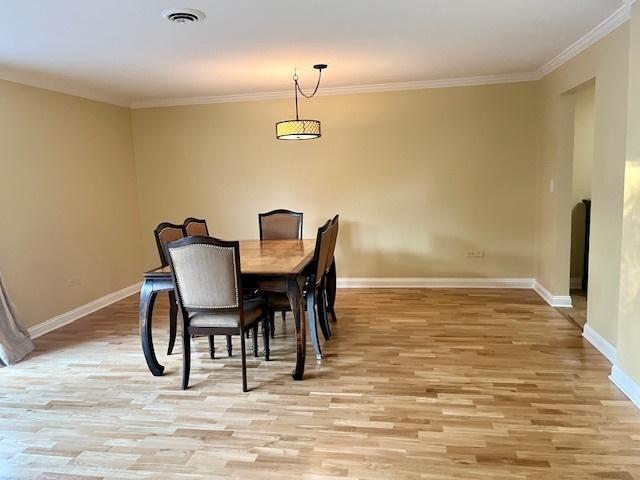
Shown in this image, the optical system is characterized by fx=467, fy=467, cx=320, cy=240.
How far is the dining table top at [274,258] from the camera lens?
313 centimetres

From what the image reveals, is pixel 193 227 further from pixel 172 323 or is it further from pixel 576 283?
pixel 576 283

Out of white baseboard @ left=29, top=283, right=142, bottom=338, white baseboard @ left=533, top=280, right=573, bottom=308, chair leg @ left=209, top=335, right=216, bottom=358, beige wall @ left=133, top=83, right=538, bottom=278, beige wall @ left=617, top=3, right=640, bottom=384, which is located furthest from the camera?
beige wall @ left=133, top=83, right=538, bottom=278

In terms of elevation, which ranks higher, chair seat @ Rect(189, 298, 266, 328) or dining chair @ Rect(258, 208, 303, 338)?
dining chair @ Rect(258, 208, 303, 338)

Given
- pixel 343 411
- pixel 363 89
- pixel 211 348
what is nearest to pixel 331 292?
pixel 211 348

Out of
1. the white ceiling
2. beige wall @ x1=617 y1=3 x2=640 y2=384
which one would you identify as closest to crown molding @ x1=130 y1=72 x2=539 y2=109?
the white ceiling

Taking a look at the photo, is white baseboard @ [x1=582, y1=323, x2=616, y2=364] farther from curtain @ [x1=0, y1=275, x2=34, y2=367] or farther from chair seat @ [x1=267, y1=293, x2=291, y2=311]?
curtain @ [x1=0, y1=275, x2=34, y2=367]

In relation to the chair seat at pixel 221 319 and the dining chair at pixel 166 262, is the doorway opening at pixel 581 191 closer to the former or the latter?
the chair seat at pixel 221 319

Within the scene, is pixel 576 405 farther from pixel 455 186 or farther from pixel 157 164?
pixel 157 164

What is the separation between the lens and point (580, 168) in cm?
511

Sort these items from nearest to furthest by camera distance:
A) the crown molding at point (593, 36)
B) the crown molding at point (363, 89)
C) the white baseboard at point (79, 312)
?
the crown molding at point (593, 36), the white baseboard at point (79, 312), the crown molding at point (363, 89)

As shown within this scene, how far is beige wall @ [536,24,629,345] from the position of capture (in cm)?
319

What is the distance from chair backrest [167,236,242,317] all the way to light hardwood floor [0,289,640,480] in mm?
583

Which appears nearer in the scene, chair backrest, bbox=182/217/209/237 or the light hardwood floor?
the light hardwood floor

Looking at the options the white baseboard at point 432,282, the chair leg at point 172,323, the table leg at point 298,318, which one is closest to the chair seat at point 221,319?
the table leg at point 298,318
